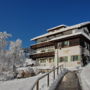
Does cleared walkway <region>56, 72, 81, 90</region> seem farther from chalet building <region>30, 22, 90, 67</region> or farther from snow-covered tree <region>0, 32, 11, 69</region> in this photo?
snow-covered tree <region>0, 32, 11, 69</region>

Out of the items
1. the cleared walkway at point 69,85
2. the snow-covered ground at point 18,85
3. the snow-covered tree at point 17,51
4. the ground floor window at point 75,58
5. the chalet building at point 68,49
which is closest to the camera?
the cleared walkway at point 69,85

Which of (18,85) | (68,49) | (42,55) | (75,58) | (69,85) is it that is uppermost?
(68,49)

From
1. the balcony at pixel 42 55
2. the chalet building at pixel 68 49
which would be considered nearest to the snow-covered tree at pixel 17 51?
the balcony at pixel 42 55

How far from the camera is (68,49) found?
30.1 metres

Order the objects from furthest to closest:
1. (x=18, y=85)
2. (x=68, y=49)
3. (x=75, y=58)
A: (x=68, y=49) → (x=75, y=58) → (x=18, y=85)

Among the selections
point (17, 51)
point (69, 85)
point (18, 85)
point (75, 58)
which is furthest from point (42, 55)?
point (69, 85)

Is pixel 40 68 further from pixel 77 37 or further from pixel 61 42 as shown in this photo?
pixel 77 37

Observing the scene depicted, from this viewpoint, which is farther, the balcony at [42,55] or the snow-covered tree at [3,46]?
the balcony at [42,55]

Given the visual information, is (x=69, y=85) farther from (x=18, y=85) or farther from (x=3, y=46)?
(x=3, y=46)

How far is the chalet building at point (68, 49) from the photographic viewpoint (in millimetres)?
28609

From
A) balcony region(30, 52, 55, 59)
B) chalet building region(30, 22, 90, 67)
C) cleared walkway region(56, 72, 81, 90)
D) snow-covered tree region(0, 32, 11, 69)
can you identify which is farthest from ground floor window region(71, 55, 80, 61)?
cleared walkway region(56, 72, 81, 90)

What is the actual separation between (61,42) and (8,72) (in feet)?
44.5

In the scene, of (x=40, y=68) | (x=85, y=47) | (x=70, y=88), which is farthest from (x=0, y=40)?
(x=70, y=88)

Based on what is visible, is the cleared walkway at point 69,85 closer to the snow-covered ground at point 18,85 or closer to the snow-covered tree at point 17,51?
the snow-covered ground at point 18,85
